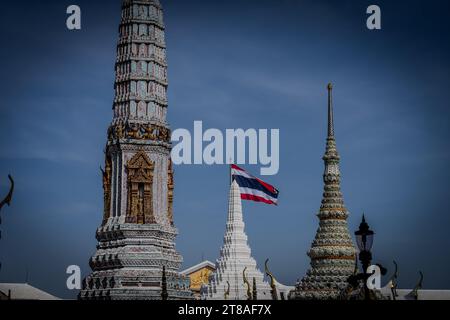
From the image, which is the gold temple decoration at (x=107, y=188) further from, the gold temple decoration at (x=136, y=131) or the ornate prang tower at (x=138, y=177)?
the gold temple decoration at (x=136, y=131)

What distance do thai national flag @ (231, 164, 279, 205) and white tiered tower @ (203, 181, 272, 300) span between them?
52.5 feet

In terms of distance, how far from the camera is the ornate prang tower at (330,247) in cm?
7594

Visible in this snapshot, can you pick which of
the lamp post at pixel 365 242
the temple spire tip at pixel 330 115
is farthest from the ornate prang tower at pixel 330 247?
the lamp post at pixel 365 242

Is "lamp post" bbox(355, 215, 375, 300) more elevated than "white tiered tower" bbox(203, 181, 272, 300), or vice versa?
"white tiered tower" bbox(203, 181, 272, 300)

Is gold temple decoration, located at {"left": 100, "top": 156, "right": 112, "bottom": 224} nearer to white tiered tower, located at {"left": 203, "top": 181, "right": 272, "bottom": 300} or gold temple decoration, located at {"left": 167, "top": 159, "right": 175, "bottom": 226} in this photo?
gold temple decoration, located at {"left": 167, "top": 159, "right": 175, "bottom": 226}

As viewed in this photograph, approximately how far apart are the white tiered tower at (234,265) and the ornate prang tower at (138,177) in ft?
65.9

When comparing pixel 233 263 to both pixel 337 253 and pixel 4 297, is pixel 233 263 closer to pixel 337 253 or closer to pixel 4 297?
pixel 337 253

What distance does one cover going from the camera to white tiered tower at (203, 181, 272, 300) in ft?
291

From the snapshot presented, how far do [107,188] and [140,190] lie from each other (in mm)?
2288

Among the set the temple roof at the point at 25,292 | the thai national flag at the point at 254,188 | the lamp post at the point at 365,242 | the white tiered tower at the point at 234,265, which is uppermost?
the thai national flag at the point at 254,188

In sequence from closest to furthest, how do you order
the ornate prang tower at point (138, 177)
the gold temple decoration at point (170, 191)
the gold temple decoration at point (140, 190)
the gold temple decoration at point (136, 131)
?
1. the ornate prang tower at point (138, 177)
2. the gold temple decoration at point (140, 190)
3. the gold temple decoration at point (136, 131)
4. the gold temple decoration at point (170, 191)

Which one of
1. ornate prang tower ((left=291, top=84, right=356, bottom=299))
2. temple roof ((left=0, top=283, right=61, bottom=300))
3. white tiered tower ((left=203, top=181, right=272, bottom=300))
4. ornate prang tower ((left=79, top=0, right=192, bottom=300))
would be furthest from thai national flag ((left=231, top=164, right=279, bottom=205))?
temple roof ((left=0, top=283, right=61, bottom=300))

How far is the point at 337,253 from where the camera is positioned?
76750 mm
